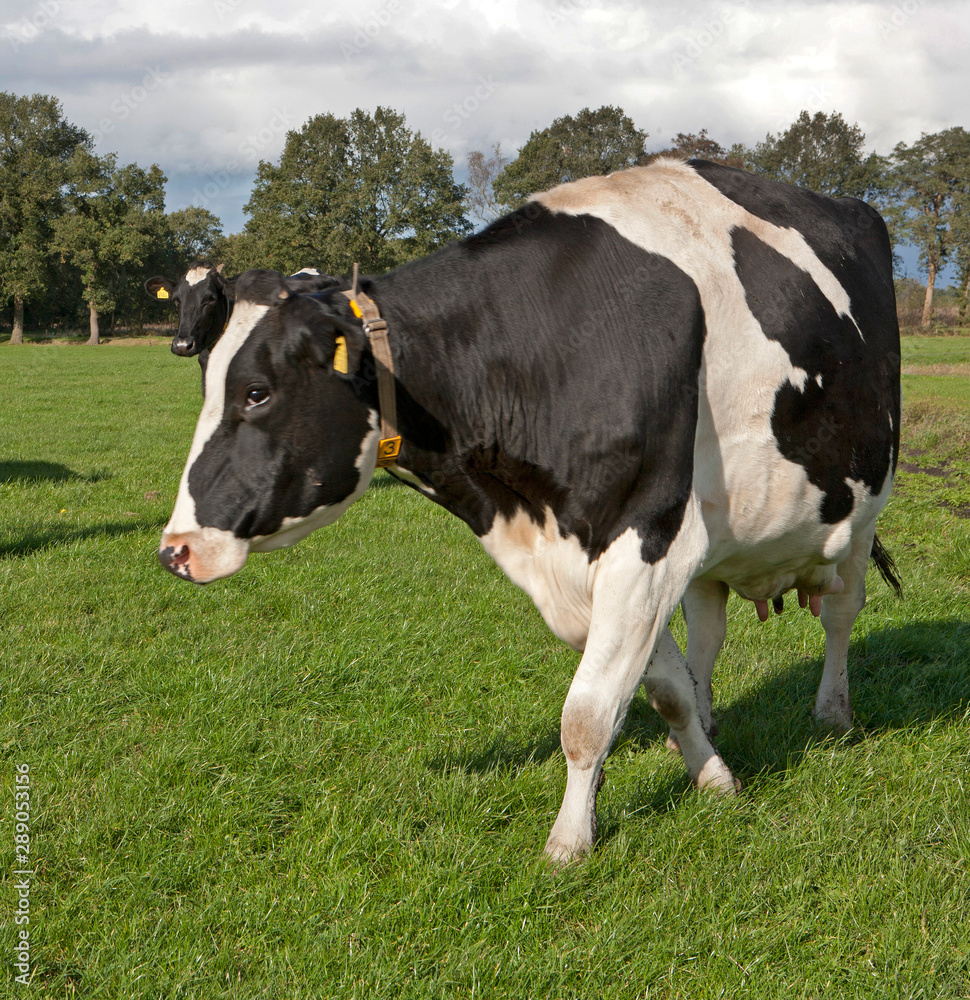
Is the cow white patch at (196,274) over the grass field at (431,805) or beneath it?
over

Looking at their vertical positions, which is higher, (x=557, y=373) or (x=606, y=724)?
(x=557, y=373)

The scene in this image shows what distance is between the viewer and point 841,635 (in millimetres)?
4250

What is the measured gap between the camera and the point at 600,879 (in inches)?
117

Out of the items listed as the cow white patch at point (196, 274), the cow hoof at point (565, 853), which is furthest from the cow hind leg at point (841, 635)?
the cow white patch at point (196, 274)

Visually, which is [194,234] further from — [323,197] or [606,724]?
[606,724]

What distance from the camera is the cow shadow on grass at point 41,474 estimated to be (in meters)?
9.30

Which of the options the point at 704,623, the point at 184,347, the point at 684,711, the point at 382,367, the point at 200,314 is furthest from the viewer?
the point at 200,314

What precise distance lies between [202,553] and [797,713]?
3001 mm

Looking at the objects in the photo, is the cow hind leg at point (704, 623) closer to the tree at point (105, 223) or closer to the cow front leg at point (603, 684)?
the cow front leg at point (603, 684)

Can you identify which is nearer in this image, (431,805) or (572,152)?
(431,805)

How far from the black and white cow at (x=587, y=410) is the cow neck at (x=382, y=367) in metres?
0.04

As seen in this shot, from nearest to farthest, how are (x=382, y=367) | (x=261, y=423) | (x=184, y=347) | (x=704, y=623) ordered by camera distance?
(x=261, y=423) → (x=382, y=367) → (x=704, y=623) → (x=184, y=347)

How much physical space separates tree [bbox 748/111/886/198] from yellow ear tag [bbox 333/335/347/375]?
70512 millimetres

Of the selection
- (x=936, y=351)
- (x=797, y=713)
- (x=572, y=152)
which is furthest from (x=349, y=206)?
(x=797, y=713)
